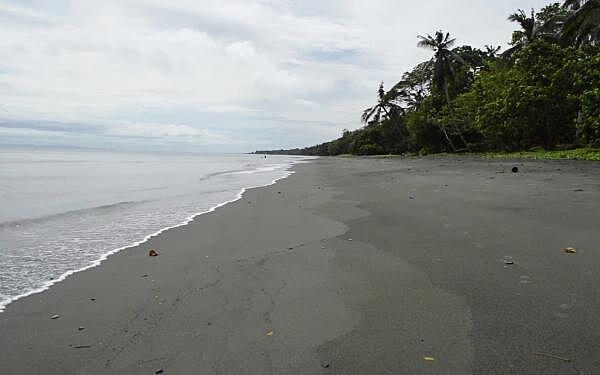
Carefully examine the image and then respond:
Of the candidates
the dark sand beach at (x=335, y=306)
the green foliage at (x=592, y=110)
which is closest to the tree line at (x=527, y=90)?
the green foliage at (x=592, y=110)

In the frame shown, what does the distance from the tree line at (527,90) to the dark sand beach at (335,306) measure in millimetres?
19205

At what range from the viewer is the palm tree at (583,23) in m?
21.8

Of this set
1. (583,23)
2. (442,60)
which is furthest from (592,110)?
(442,60)

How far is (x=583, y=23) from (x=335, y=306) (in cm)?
2636

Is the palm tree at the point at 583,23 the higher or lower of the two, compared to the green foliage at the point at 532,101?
higher

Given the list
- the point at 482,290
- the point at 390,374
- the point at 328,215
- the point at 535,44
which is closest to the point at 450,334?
the point at 390,374

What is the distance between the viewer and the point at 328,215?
7.54 meters

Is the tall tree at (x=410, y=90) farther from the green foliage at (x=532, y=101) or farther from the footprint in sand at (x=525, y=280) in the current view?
the footprint in sand at (x=525, y=280)

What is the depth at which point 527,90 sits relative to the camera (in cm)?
2689

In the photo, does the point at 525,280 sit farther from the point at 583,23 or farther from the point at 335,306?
the point at 583,23

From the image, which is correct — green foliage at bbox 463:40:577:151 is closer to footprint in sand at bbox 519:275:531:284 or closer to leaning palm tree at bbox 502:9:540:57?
leaning palm tree at bbox 502:9:540:57

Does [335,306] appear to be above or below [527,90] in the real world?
below

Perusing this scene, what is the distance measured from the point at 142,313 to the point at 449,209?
5.66 metres

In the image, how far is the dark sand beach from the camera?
240cm
